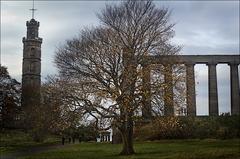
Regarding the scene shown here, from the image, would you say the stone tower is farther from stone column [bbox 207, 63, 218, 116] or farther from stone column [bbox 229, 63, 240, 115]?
stone column [bbox 229, 63, 240, 115]

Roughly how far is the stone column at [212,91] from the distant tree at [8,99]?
3434 centimetres

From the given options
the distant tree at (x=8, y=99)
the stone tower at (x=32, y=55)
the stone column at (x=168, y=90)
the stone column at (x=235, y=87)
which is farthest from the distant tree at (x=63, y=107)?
the stone tower at (x=32, y=55)

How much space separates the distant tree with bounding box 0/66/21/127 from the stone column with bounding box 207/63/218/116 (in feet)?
113

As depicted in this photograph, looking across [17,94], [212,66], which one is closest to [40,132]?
[17,94]

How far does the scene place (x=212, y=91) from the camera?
77188 millimetres

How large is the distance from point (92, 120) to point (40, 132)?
36060 millimetres

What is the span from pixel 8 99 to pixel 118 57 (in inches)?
1794

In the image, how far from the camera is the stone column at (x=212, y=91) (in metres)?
76.5

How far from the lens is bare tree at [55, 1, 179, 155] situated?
34.3m

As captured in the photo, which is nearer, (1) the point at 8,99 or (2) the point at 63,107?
(2) the point at 63,107

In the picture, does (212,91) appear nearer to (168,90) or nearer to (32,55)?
(168,90)

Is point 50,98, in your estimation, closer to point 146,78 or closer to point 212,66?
point 146,78

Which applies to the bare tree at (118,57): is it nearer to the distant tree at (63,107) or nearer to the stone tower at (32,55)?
the distant tree at (63,107)

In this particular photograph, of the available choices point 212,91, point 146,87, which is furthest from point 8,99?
point 146,87
